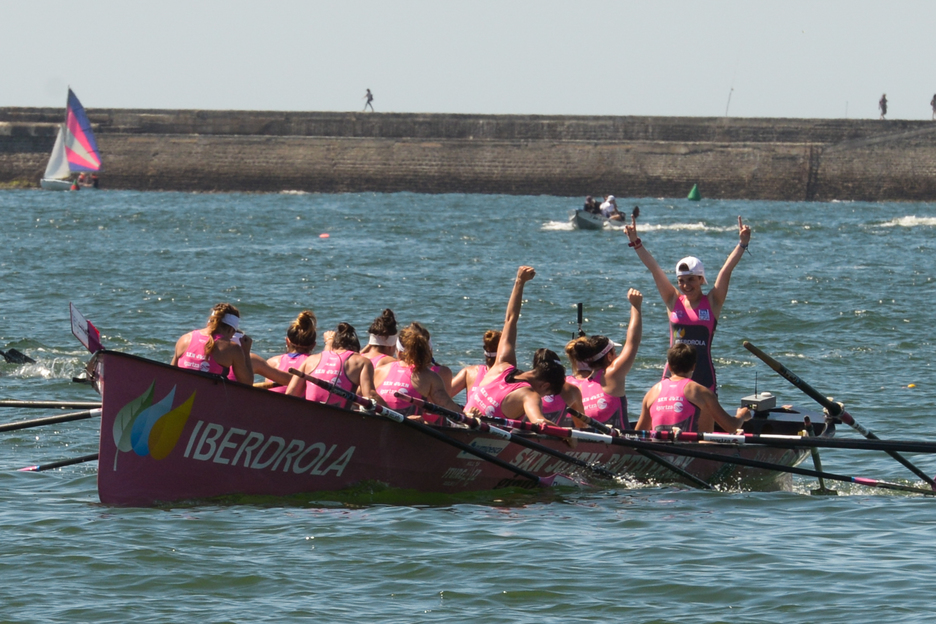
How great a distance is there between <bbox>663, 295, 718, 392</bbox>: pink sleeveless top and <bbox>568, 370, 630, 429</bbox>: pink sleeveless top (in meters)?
0.43

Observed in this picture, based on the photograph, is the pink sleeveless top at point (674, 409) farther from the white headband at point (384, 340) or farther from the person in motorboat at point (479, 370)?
the white headband at point (384, 340)

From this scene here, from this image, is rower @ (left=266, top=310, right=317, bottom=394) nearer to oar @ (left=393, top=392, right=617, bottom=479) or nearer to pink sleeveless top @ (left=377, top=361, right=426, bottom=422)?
pink sleeveless top @ (left=377, top=361, right=426, bottom=422)

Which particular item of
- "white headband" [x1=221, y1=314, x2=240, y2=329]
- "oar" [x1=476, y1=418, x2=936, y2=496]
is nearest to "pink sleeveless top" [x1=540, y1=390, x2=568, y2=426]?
"oar" [x1=476, y1=418, x2=936, y2=496]

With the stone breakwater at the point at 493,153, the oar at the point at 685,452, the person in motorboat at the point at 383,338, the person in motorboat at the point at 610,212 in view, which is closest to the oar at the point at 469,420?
the oar at the point at 685,452

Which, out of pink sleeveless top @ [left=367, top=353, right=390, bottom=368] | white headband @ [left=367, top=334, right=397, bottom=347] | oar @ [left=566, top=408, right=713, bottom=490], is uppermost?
white headband @ [left=367, top=334, right=397, bottom=347]

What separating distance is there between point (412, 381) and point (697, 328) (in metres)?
2.19

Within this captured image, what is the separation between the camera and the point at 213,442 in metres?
8.11

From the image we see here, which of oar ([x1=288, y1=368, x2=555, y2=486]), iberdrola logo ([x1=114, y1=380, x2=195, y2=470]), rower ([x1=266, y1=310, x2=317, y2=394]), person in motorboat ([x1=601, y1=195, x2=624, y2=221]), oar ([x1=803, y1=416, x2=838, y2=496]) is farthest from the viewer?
person in motorboat ([x1=601, y1=195, x2=624, y2=221])

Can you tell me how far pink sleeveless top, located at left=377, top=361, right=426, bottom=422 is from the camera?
28.2 feet

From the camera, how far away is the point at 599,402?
370 inches

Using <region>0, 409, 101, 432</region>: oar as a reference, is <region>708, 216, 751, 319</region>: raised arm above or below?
above

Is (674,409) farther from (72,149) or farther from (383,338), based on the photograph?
(72,149)

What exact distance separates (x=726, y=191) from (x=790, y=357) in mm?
43332

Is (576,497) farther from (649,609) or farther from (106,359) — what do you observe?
(106,359)
